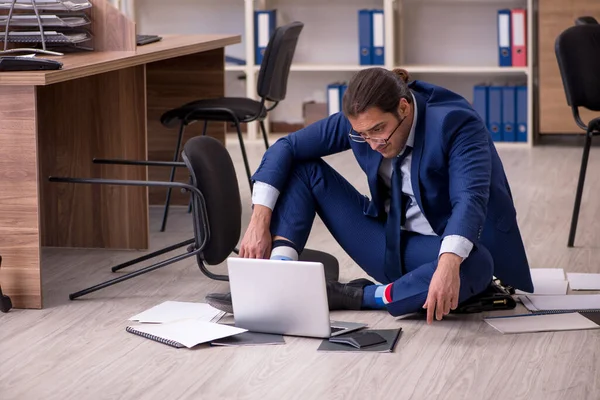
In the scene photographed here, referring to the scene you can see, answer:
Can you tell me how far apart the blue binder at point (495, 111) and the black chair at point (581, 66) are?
2182 millimetres

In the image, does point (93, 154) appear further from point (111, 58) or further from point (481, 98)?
point (481, 98)

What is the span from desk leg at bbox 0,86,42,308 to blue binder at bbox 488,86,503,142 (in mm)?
3437

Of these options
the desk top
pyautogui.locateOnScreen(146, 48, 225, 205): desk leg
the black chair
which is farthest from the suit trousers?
pyautogui.locateOnScreen(146, 48, 225, 205): desk leg

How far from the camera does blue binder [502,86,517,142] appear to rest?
5.68 meters

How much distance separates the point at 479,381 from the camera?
7.35 feet

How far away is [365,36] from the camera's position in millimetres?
5867

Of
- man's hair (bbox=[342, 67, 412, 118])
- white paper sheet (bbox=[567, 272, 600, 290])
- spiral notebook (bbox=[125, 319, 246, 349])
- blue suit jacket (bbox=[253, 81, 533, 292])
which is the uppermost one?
man's hair (bbox=[342, 67, 412, 118])

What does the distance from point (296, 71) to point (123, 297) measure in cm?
351

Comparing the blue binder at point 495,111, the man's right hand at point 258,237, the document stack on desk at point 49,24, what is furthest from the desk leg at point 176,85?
the blue binder at point 495,111

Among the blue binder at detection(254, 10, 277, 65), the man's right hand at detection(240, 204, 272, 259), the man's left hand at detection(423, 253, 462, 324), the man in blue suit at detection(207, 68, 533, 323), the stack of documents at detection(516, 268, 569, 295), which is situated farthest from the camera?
the blue binder at detection(254, 10, 277, 65)

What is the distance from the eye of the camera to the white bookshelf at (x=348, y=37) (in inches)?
233

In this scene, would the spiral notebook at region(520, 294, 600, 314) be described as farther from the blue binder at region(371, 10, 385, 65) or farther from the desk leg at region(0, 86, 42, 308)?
the blue binder at region(371, 10, 385, 65)

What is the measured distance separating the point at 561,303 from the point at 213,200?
3.22 feet

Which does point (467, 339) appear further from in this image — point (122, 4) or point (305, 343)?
point (122, 4)
